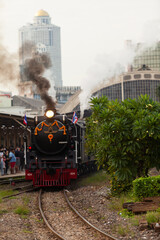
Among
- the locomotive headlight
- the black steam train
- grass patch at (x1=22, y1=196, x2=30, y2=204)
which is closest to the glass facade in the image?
the black steam train

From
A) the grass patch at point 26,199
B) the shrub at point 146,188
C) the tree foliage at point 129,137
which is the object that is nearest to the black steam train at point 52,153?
the grass patch at point 26,199

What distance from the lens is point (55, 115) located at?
18.7 m

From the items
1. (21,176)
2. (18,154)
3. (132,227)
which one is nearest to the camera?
(132,227)

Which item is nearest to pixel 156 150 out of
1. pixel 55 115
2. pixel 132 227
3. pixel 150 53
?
pixel 132 227

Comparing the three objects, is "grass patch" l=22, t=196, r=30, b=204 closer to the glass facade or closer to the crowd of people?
the crowd of people

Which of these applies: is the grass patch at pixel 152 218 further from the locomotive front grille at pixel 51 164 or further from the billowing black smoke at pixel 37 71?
the billowing black smoke at pixel 37 71

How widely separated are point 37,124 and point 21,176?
17.9 feet

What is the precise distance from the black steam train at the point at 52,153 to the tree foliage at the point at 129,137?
3.53 meters

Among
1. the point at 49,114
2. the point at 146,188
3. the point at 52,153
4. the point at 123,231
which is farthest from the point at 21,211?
the point at 49,114

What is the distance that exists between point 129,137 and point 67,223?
13.3 feet

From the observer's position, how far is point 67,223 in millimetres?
11648

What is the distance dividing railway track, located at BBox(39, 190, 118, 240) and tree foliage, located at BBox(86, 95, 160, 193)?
2298 millimetres

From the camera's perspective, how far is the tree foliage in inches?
547

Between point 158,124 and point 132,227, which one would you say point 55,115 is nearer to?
point 158,124
